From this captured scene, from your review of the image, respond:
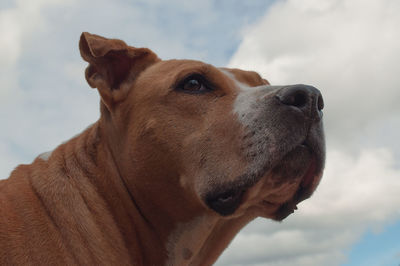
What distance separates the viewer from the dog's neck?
4648mm

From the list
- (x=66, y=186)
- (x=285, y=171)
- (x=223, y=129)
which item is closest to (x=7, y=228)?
(x=66, y=186)

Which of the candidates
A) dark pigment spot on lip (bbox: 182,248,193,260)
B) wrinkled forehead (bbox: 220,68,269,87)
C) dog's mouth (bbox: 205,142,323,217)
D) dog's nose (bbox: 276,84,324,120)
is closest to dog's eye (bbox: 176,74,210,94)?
wrinkled forehead (bbox: 220,68,269,87)

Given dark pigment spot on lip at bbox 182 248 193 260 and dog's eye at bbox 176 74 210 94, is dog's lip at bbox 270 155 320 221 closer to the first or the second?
dark pigment spot on lip at bbox 182 248 193 260

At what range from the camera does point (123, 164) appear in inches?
190

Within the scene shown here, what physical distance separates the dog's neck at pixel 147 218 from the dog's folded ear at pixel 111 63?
0.84 metres

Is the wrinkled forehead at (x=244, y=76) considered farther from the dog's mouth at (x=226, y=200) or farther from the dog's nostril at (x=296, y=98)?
the dog's mouth at (x=226, y=200)

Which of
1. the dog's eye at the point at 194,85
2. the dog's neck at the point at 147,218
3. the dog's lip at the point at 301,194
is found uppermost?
the dog's eye at the point at 194,85

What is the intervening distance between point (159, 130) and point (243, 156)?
3.24 feet

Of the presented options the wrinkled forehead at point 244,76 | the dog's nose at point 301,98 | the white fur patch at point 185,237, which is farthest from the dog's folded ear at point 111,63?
the dog's nose at point 301,98

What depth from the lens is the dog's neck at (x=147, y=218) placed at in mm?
4648

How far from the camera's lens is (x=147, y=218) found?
186 inches

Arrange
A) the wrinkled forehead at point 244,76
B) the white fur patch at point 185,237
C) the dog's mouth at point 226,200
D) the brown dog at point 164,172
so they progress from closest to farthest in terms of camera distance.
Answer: the brown dog at point 164,172 < the dog's mouth at point 226,200 < the white fur patch at point 185,237 < the wrinkled forehead at point 244,76

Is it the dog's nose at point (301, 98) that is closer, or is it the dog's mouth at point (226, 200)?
the dog's nose at point (301, 98)

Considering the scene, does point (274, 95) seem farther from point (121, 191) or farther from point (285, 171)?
point (121, 191)
